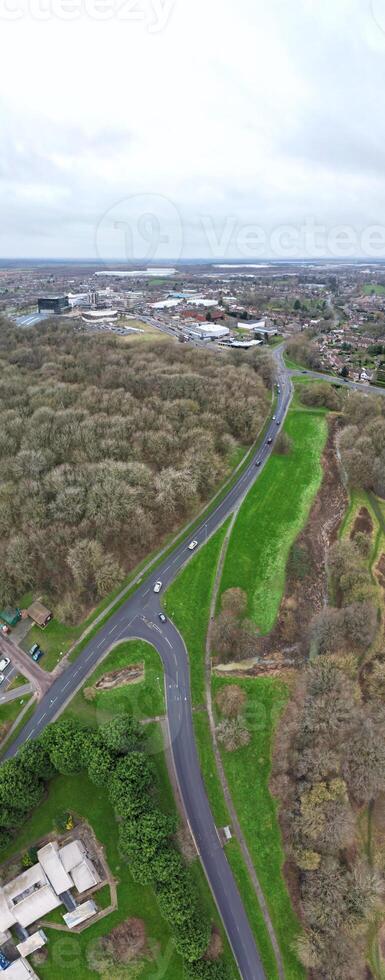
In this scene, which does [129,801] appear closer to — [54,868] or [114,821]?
[114,821]

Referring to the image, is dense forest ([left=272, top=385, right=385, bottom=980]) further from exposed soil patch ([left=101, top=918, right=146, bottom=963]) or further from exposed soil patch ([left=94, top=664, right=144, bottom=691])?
exposed soil patch ([left=94, top=664, right=144, bottom=691])

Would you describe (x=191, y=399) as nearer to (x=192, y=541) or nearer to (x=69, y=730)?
(x=192, y=541)

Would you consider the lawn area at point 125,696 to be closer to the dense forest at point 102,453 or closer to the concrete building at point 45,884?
the dense forest at point 102,453

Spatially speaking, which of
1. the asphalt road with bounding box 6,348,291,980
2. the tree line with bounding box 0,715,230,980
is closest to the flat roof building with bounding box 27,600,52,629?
the asphalt road with bounding box 6,348,291,980

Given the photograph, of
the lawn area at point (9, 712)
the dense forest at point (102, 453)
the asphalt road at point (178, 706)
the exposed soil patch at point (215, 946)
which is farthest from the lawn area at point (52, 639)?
the exposed soil patch at point (215, 946)

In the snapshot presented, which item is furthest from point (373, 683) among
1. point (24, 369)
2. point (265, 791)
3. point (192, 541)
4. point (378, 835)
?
point (24, 369)

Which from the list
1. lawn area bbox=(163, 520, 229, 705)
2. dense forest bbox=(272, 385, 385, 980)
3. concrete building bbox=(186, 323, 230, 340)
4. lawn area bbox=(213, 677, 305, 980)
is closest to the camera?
dense forest bbox=(272, 385, 385, 980)
